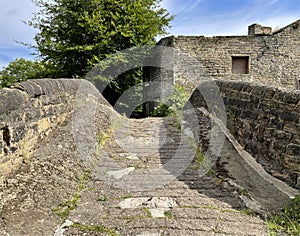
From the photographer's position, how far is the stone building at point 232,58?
12.3 m

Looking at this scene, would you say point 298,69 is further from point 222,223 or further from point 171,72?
point 222,223

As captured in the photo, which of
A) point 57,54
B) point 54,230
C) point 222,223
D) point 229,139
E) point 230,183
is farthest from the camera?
point 57,54

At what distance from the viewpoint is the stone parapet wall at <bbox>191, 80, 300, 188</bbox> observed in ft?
10.9

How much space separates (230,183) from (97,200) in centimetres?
166

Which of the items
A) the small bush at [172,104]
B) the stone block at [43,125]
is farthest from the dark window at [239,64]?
the stone block at [43,125]

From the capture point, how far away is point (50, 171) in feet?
10.5

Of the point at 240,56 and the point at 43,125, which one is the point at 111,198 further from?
the point at 240,56

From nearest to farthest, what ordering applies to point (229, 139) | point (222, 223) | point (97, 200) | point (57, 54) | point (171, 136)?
point (222, 223) < point (97, 200) < point (229, 139) < point (171, 136) < point (57, 54)

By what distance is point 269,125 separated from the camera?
3945 mm

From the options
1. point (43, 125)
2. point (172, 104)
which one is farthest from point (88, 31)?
point (43, 125)

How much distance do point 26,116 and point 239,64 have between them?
448 inches

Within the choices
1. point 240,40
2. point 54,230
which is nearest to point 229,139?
point 54,230

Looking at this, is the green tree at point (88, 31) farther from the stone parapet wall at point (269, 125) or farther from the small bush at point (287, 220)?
the small bush at point (287, 220)

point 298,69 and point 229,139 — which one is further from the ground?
point 298,69
